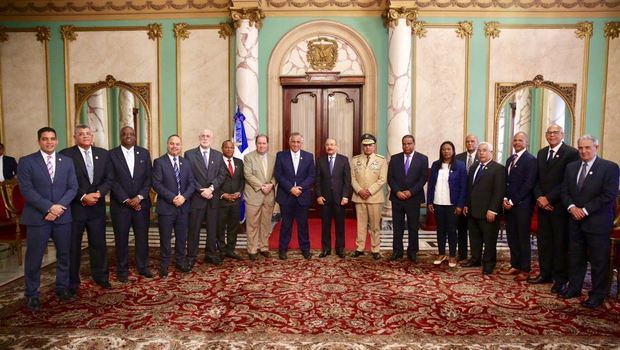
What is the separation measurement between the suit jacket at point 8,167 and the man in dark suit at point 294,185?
502 centimetres

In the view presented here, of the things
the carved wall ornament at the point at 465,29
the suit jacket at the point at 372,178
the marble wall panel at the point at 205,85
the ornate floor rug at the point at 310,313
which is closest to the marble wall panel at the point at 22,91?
the marble wall panel at the point at 205,85

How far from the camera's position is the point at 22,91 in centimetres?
823

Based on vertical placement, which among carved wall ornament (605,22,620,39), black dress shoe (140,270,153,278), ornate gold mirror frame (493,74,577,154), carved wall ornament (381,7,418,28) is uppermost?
carved wall ornament (381,7,418,28)

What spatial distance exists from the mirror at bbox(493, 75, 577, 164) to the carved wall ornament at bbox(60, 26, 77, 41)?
7805 mm

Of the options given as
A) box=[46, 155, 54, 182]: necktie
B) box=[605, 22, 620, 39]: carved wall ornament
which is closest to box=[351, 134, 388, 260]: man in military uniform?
box=[46, 155, 54, 182]: necktie

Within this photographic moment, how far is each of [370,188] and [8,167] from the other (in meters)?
6.14

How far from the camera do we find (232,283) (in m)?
4.36

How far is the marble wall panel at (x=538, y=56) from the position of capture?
774 cm

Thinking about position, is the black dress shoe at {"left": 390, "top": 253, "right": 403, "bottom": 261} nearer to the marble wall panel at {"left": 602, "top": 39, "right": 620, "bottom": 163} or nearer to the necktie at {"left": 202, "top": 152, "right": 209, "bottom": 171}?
the necktie at {"left": 202, "top": 152, "right": 209, "bottom": 171}

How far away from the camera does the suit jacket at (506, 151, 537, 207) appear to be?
14.5ft

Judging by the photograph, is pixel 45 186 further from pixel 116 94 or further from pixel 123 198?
pixel 116 94

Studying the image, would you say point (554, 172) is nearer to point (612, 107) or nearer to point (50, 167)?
point (50, 167)

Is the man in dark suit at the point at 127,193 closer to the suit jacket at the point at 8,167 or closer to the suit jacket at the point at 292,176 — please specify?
the suit jacket at the point at 292,176

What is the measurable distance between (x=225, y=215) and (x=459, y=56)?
521 centimetres
